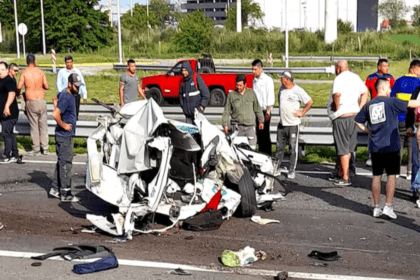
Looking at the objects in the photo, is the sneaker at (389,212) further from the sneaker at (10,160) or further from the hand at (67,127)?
the sneaker at (10,160)

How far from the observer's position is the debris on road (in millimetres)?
7131

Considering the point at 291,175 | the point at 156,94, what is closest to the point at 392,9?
the point at 156,94

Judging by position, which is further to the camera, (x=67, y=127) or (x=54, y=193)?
(x=54, y=193)

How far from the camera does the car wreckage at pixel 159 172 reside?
27.5ft

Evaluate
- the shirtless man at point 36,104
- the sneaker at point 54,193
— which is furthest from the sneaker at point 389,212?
the shirtless man at point 36,104

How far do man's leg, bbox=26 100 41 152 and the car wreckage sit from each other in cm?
537

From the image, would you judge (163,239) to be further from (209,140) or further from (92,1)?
(92,1)

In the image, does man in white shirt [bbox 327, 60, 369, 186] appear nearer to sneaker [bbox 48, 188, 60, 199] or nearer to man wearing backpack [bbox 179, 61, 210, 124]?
man wearing backpack [bbox 179, 61, 210, 124]

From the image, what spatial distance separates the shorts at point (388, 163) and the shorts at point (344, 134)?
205 centimetres

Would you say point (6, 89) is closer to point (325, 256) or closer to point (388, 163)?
point (388, 163)

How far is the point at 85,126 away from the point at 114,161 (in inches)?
219

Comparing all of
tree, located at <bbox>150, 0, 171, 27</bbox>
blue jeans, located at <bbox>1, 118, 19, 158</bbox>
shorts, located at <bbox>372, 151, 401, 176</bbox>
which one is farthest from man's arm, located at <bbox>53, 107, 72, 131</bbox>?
tree, located at <bbox>150, 0, 171, 27</bbox>

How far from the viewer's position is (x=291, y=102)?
38.1 ft

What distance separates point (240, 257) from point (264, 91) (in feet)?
18.1
